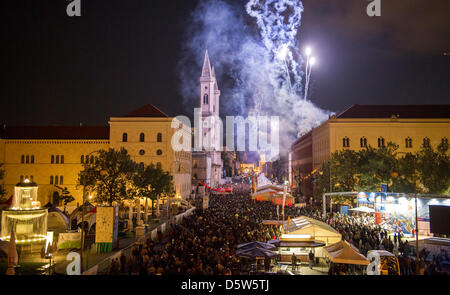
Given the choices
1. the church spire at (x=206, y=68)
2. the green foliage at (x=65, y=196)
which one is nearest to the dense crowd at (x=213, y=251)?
the green foliage at (x=65, y=196)

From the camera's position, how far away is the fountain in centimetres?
2011

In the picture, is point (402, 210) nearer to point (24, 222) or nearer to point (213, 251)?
point (213, 251)

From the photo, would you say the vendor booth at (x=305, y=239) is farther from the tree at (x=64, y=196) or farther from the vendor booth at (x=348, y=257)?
the tree at (x=64, y=196)

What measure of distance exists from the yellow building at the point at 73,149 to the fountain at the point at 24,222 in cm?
2898

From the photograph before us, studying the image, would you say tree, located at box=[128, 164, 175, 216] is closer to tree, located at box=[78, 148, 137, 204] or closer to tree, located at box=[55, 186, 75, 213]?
tree, located at box=[78, 148, 137, 204]

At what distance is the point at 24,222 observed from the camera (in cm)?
2036

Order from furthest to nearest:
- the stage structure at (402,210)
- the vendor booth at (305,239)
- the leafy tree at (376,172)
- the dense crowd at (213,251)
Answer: the leafy tree at (376,172) → the stage structure at (402,210) → the vendor booth at (305,239) → the dense crowd at (213,251)

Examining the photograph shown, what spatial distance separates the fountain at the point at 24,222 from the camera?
20109mm

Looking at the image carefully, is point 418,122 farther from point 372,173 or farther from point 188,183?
point 188,183

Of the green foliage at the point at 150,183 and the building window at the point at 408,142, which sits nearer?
the green foliage at the point at 150,183

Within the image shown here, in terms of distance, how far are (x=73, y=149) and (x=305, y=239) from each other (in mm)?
43917

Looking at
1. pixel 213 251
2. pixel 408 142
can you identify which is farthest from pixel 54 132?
pixel 408 142

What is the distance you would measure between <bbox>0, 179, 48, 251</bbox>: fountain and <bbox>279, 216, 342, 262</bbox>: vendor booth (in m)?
14.3

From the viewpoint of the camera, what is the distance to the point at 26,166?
5138cm
